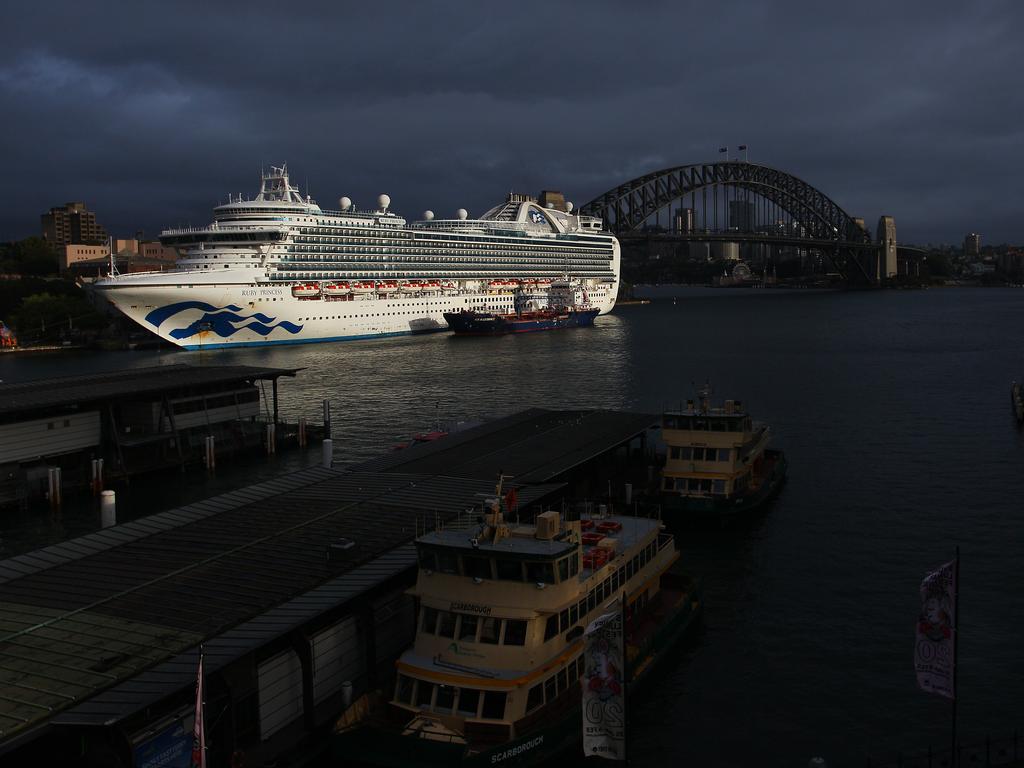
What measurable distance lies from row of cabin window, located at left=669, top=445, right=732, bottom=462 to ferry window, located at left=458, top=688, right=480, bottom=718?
50.5 ft

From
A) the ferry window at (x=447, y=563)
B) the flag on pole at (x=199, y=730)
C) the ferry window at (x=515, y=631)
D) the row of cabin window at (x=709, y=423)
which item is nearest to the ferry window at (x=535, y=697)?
the ferry window at (x=515, y=631)

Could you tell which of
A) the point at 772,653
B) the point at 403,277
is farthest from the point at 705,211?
the point at 772,653

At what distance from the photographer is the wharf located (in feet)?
37.7

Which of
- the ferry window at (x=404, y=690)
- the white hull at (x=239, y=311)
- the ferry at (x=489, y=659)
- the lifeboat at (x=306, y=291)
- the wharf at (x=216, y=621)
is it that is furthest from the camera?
the lifeboat at (x=306, y=291)

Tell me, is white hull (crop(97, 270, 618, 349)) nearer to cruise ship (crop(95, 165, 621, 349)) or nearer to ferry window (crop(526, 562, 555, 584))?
cruise ship (crop(95, 165, 621, 349))

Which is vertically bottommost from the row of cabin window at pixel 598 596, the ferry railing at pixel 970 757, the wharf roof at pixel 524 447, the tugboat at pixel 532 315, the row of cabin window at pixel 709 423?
the ferry railing at pixel 970 757

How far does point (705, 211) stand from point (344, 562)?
176 meters

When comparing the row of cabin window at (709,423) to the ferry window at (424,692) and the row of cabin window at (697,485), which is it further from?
the ferry window at (424,692)

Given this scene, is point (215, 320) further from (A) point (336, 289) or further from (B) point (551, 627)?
(B) point (551, 627)

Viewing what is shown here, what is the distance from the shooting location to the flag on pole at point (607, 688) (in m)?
10.9

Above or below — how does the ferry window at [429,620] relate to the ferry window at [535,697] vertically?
above

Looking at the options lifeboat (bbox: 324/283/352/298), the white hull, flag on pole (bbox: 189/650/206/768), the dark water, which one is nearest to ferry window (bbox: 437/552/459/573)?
flag on pole (bbox: 189/650/206/768)

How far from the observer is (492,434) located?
3070 cm

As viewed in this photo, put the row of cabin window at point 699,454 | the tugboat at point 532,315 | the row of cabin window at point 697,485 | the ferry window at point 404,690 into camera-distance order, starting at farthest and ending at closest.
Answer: the tugboat at point 532,315 < the row of cabin window at point 699,454 < the row of cabin window at point 697,485 < the ferry window at point 404,690
